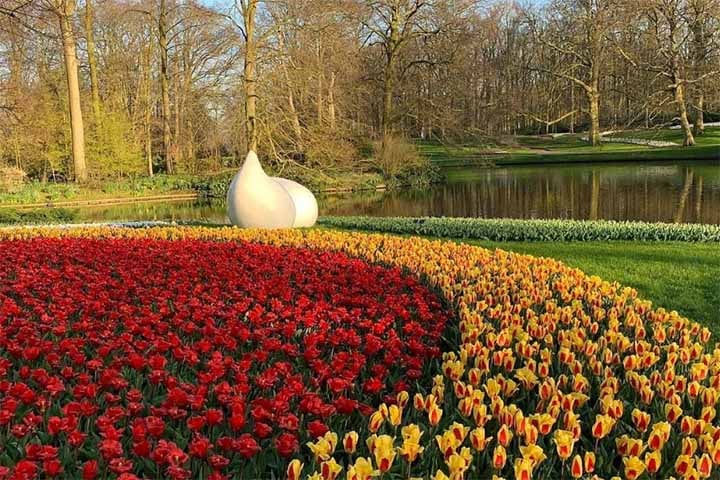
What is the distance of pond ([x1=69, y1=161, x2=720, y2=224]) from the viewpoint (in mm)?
17094

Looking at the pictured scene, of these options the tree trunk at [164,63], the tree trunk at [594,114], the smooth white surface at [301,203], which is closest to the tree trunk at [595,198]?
the smooth white surface at [301,203]

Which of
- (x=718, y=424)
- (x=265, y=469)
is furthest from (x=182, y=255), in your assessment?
(x=718, y=424)

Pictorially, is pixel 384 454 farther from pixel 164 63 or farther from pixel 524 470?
pixel 164 63

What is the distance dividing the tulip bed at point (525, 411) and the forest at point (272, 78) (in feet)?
53.4

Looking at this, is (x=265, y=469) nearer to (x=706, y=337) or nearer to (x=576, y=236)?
(x=706, y=337)

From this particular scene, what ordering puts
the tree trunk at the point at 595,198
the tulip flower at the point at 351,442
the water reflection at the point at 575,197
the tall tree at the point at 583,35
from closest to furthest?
the tulip flower at the point at 351,442 < the tree trunk at the point at 595,198 < the water reflection at the point at 575,197 < the tall tree at the point at 583,35

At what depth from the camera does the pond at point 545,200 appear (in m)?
17.1

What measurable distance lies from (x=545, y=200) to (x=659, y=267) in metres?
12.9

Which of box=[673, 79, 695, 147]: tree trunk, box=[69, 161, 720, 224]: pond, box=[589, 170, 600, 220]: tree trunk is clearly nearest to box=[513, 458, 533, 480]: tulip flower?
box=[69, 161, 720, 224]: pond

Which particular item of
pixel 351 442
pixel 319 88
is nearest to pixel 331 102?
pixel 319 88

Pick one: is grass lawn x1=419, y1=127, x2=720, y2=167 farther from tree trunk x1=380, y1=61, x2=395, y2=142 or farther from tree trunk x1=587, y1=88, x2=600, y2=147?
tree trunk x1=380, y1=61, x2=395, y2=142

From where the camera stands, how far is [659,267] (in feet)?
24.6

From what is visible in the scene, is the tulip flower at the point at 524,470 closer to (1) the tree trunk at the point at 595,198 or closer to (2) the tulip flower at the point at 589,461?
(2) the tulip flower at the point at 589,461

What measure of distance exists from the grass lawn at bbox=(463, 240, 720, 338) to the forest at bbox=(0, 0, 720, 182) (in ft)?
40.8
